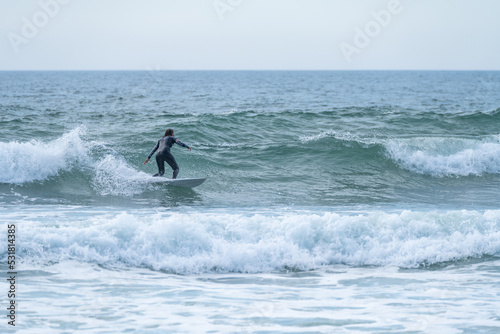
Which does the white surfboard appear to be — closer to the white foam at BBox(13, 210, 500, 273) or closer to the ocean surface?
the ocean surface

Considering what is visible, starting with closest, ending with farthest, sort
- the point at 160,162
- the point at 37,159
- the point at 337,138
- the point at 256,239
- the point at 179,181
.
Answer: the point at 256,239, the point at 179,181, the point at 160,162, the point at 37,159, the point at 337,138

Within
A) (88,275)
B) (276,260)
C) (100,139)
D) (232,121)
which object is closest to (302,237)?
(276,260)

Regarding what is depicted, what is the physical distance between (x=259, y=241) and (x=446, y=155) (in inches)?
472

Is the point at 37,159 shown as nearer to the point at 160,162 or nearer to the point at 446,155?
the point at 160,162

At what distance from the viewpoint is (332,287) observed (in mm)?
7742

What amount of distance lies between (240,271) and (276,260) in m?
0.67

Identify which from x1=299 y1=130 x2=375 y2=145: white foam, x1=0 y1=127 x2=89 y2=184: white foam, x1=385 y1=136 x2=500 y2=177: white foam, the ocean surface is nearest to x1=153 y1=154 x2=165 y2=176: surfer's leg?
the ocean surface

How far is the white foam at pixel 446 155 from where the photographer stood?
17.6 m

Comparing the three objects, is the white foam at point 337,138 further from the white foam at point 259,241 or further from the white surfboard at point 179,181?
the white foam at point 259,241

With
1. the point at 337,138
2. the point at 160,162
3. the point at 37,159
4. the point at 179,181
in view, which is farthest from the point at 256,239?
the point at 337,138

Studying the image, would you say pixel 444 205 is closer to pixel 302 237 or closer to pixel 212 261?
pixel 302 237

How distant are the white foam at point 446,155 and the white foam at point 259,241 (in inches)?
297

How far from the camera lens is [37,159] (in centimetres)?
1577

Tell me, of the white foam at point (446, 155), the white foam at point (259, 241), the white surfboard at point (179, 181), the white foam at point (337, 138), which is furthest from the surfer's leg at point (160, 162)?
the white foam at point (446, 155)
